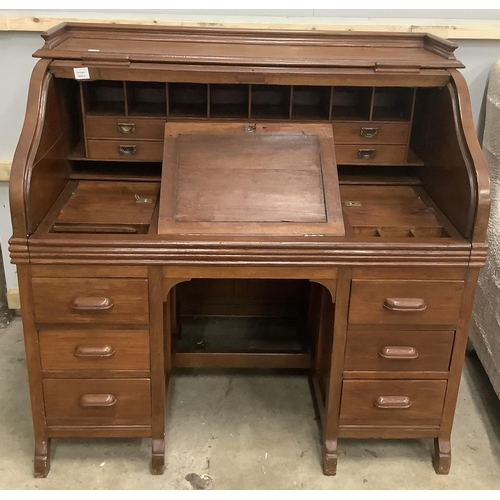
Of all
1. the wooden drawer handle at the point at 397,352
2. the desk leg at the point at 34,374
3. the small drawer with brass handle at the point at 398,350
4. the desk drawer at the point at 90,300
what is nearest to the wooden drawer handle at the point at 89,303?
the desk drawer at the point at 90,300

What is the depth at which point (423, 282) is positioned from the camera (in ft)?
5.28

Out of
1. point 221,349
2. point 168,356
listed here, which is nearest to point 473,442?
point 221,349

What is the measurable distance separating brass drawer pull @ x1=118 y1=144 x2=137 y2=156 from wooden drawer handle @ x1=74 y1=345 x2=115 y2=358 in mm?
598

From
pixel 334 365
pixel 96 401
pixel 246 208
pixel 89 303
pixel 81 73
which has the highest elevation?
pixel 81 73

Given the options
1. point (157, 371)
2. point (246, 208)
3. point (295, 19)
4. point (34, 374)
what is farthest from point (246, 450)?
point (295, 19)

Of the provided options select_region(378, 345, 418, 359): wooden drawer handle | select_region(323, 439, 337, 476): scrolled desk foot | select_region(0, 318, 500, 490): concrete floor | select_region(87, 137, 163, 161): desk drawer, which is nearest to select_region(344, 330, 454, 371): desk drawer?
select_region(378, 345, 418, 359): wooden drawer handle

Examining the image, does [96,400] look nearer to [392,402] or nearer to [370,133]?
[392,402]

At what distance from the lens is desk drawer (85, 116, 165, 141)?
5.92 feet

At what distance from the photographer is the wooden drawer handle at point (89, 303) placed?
5.20ft

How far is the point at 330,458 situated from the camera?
1.83 m

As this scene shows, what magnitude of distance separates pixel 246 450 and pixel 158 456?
299 millimetres

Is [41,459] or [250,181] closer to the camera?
[250,181]

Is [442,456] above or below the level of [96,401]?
below

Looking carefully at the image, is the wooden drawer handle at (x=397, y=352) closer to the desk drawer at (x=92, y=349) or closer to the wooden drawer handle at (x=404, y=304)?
the wooden drawer handle at (x=404, y=304)
